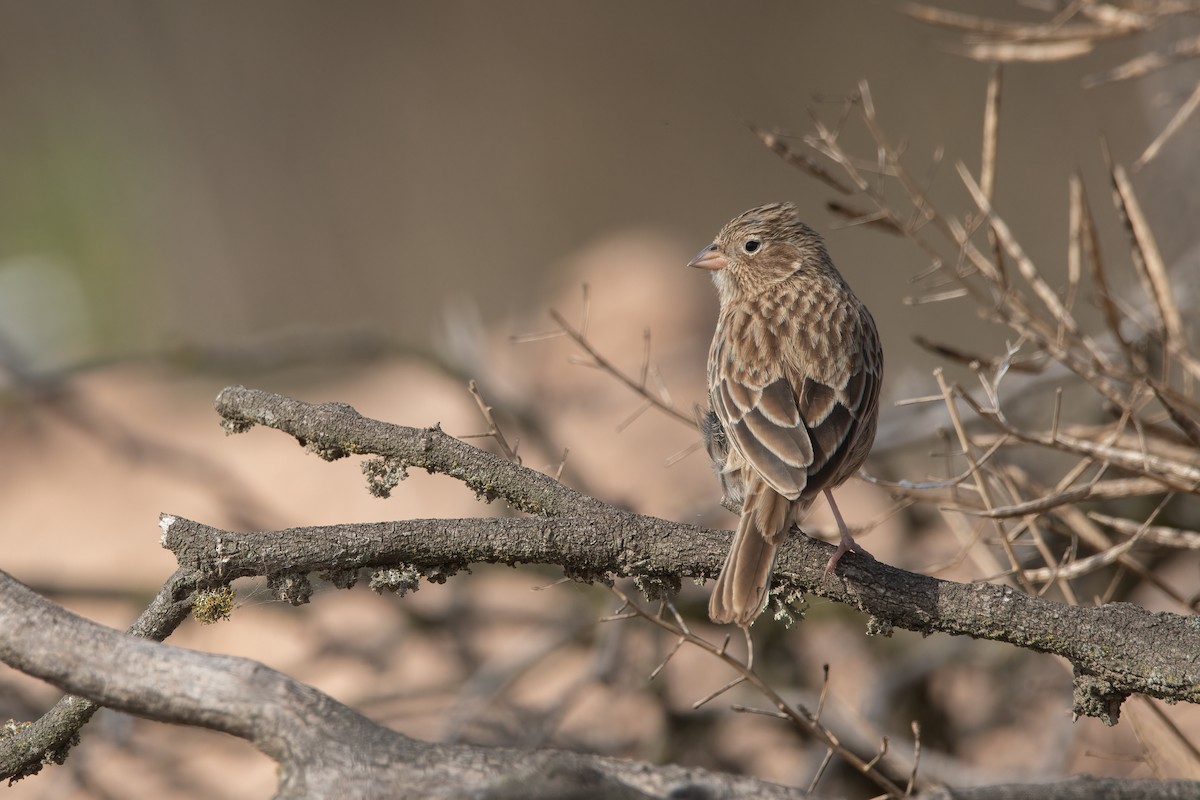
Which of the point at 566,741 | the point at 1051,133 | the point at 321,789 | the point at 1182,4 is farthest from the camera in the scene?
the point at 1051,133

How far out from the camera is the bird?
2576 mm

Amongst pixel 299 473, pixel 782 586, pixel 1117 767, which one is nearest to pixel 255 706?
pixel 782 586

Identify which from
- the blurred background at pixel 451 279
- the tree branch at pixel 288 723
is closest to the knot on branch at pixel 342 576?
the tree branch at pixel 288 723

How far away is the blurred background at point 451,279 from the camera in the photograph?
17.7ft

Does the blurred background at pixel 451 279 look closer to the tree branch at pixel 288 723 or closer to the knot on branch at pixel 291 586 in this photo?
the knot on branch at pixel 291 586

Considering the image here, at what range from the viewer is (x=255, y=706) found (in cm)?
176

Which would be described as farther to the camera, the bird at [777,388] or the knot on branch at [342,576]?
the bird at [777,388]

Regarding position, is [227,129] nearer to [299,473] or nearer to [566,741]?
[299,473]

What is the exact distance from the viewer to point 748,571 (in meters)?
2.46

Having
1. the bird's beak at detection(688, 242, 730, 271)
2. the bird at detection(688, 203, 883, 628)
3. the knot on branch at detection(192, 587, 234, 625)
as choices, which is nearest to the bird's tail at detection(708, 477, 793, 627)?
the bird at detection(688, 203, 883, 628)

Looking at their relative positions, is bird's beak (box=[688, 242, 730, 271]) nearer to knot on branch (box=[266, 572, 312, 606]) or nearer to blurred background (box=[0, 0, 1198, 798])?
blurred background (box=[0, 0, 1198, 798])

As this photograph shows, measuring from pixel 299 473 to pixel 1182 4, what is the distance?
22.5 feet

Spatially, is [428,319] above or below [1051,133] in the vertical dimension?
below

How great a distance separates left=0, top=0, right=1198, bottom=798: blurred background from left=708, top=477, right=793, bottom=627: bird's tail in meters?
2.23
